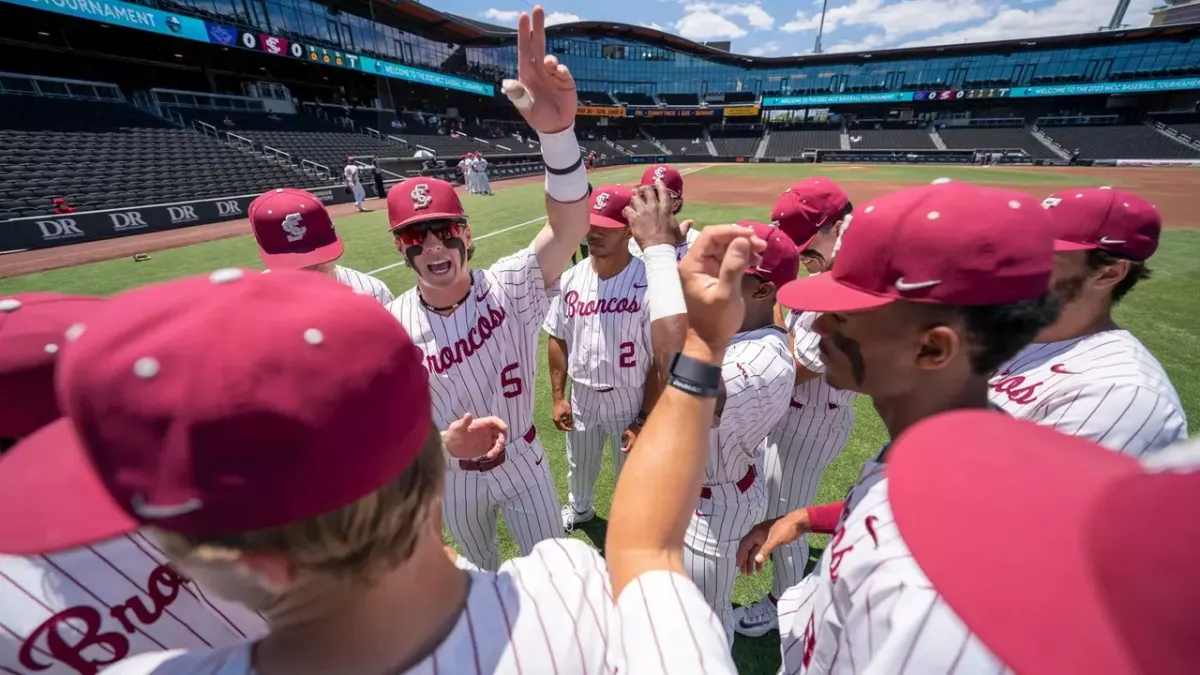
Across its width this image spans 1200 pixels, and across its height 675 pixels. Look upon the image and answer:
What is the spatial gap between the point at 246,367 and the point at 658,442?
0.82 metres

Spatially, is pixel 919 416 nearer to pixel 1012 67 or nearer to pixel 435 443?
pixel 435 443

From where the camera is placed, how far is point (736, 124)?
201 ft

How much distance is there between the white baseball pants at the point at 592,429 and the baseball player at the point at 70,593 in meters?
2.43

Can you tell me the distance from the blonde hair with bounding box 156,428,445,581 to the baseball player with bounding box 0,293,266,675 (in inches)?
24.9

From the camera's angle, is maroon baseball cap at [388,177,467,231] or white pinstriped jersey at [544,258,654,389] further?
white pinstriped jersey at [544,258,654,389]

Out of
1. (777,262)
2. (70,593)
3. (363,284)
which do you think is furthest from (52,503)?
(363,284)

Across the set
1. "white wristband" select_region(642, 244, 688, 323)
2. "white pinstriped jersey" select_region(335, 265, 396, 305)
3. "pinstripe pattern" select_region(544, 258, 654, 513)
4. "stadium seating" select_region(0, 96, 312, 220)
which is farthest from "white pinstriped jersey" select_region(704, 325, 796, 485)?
"stadium seating" select_region(0, 96, 312, 220)

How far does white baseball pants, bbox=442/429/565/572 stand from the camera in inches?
103

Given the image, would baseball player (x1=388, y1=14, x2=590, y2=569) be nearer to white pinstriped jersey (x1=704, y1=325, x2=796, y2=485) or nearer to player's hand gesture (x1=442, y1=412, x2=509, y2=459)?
player's hand gesture (x1=442, y1=412, x2=509, y2=459)

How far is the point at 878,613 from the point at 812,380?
2.11 m

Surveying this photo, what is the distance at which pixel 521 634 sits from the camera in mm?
894

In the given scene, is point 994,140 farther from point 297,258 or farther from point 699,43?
point 297,258

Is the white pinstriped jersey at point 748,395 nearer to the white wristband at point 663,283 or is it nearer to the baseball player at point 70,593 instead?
the white wristband at point 663,283

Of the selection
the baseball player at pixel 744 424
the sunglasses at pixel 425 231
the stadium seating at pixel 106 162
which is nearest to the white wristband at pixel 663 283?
the baseball player at pixel 744 424
